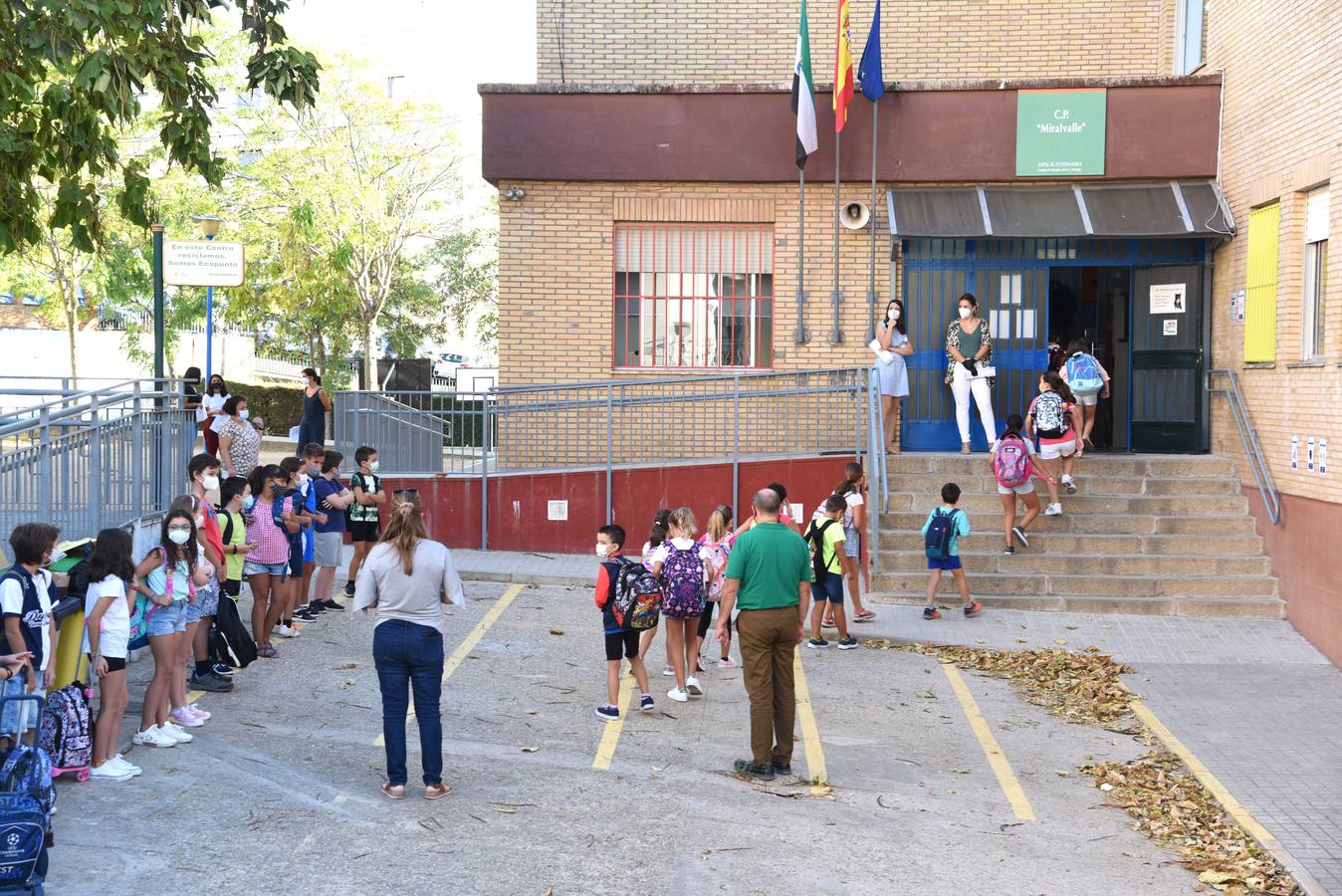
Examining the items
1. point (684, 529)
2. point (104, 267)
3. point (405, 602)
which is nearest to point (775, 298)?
point (684, 529)

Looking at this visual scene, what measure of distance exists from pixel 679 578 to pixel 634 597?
2.38ft

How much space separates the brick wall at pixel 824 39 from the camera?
1781cm

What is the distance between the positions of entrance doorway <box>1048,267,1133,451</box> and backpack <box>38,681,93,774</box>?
43.7ft

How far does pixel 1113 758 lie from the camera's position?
9.10 metres

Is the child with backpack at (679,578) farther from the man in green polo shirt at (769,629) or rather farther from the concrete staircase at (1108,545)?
the concrete staircase at (1108,545)

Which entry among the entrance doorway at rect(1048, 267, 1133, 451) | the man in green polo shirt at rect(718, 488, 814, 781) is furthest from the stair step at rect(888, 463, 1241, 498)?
the man in green polo shirt at rect(718, 488, 814, 781)

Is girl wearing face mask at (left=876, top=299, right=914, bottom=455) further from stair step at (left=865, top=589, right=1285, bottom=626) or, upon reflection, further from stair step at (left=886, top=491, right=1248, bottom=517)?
stair step at (left=865, top=589, right=1285, bottom=626)

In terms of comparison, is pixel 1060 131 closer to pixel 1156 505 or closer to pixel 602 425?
pixel 1156 505

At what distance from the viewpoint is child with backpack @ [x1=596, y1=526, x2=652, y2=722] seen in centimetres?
914

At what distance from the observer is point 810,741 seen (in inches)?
364

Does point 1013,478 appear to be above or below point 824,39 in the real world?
below

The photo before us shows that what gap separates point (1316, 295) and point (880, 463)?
4673 mm

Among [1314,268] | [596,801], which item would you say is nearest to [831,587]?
[596,801]

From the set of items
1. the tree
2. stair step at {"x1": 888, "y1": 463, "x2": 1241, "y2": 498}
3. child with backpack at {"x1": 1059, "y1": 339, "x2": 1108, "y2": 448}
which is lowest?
stair step at {"x1": 888, "y1": 463, "x2": 1241, "y2": 498}
